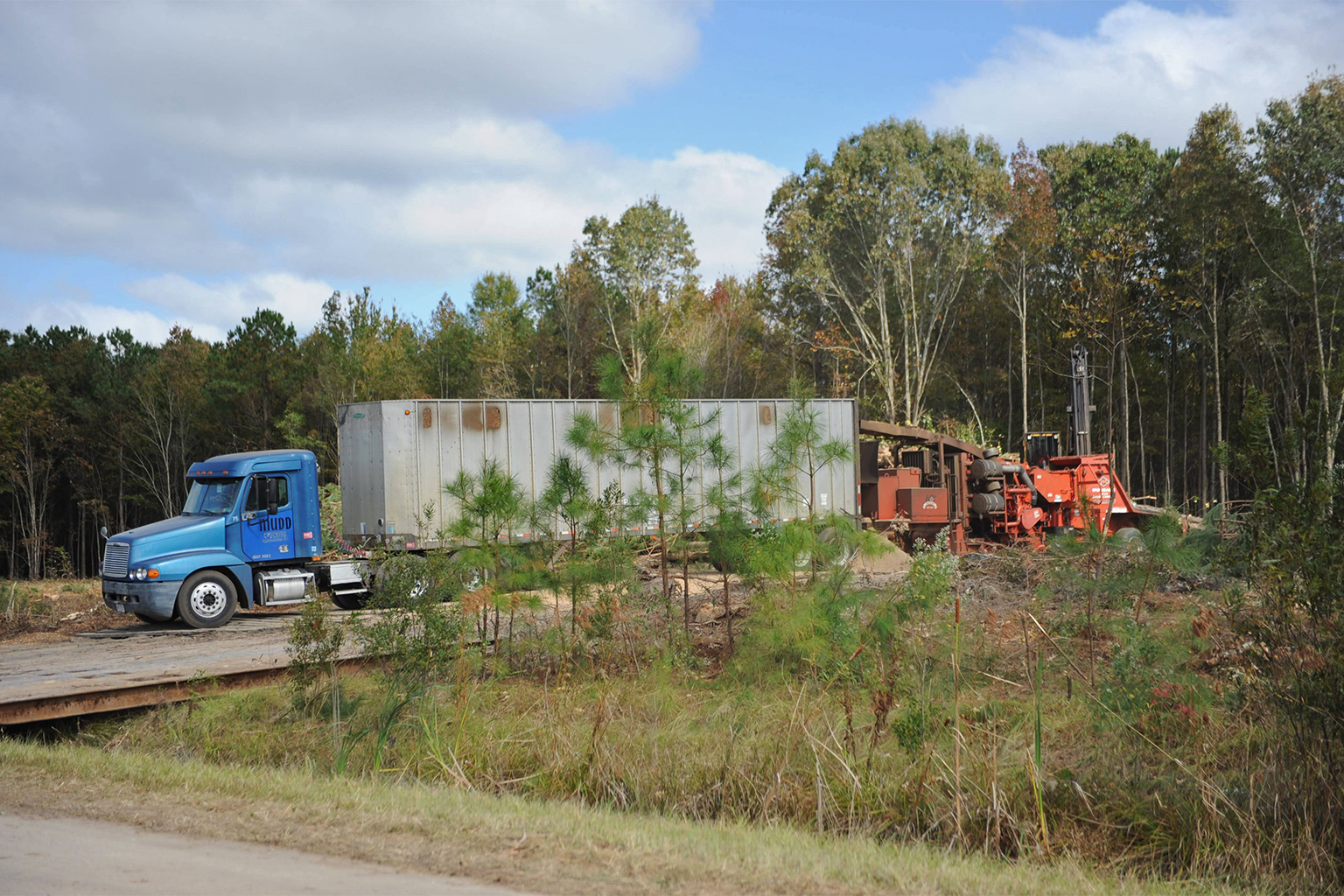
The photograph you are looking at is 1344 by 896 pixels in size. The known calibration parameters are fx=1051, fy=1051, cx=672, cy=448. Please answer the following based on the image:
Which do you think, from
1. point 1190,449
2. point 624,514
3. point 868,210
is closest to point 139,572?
point 624,514

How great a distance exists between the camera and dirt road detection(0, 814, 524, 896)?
5.14 metres

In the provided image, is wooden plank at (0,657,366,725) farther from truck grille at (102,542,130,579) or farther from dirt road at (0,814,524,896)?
truck grille at (102,542,130,579)

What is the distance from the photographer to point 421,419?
60.9ft

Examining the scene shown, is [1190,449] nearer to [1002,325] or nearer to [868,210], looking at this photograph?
[1002,325]

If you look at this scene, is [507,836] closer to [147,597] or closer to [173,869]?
[173,869]

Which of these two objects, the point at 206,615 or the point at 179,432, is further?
the point at 179,432

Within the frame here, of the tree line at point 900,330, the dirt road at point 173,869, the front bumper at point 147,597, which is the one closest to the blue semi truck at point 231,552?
the front bumper at point 147,597

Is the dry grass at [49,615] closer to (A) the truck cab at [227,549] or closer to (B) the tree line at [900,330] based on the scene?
(A) the truck cab at [227,549]

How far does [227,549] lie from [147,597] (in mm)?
1376

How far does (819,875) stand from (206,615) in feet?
44.8

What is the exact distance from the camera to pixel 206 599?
16516 millimetres

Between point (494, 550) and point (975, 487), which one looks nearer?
point (494, 550)

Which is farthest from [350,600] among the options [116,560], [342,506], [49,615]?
[49,615]

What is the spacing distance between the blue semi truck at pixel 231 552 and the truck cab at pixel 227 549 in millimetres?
14
